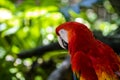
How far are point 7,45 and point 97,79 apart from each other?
94 centimetres

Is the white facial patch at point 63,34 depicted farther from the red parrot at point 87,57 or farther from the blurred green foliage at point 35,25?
the blurred green foliage at point 35,25

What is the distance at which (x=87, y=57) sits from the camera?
106 centimetres

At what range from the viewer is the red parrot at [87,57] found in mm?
1043

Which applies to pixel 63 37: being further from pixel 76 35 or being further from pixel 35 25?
→ pixel 35 25

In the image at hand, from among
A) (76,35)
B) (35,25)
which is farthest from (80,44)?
(35,25)

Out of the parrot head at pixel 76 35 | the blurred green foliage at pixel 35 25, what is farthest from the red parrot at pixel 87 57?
the blurred green foliage at pixel 35 25

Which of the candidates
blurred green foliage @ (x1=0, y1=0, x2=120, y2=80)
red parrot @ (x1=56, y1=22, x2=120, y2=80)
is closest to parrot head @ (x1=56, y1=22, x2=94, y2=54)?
red parrot @ (x1=56, y1=22, x2=120, y2=80)

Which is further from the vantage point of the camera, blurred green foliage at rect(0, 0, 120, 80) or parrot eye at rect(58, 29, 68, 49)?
blurred green foliage at rect(0, 0, 120, 80)

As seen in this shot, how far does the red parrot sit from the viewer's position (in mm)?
1043

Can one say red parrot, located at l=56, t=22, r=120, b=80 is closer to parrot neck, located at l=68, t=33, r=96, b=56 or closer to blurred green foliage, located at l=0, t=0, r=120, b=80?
parrot neck, located at l=68, t=33, r=96, b=56

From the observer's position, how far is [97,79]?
3.43ft

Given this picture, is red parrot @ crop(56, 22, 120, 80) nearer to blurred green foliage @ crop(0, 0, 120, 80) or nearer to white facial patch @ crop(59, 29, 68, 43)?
white facial patch @ crop(59, 29, 68, 43)

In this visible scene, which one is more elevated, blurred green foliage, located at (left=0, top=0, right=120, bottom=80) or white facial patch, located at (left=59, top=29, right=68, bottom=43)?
white facial patch, located at (left=59, top=29, right=68, bottom=43)

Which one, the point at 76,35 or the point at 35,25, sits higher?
the point at 76,35
